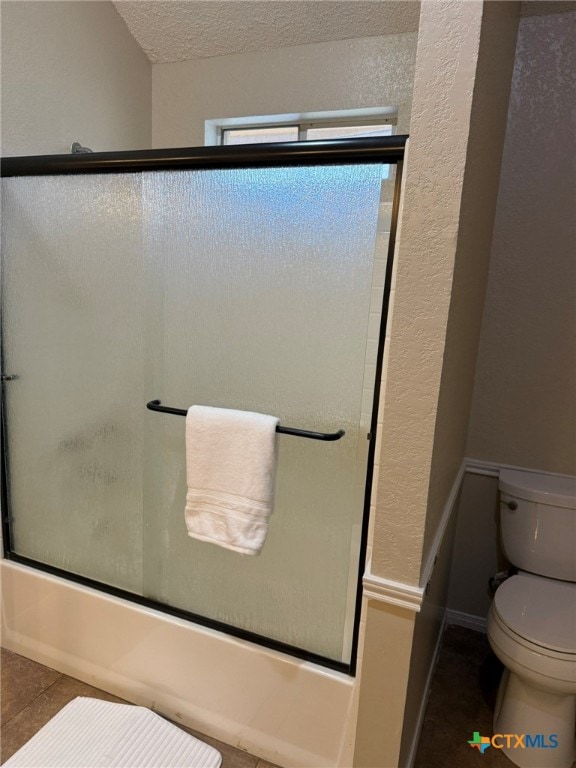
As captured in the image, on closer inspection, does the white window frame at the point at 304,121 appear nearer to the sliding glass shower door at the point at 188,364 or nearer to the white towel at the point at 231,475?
the sliding glass shower door at the point at 188,364

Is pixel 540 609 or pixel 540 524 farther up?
pixel 540 524

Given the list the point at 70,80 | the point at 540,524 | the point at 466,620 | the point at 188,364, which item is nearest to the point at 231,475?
the point at 188,364

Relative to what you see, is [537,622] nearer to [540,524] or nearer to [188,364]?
[540,524]

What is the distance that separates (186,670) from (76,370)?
102 centimetres

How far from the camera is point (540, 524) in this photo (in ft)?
5.69

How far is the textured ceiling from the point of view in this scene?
178 centimetres

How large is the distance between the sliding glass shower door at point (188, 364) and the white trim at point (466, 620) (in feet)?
3.18

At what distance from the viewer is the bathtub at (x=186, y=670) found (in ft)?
4.42

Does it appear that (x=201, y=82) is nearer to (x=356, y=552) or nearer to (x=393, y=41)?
(x=393, y=41)

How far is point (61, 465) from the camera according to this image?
67.2 inches

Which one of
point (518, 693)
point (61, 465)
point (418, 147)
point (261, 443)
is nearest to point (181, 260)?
point (261, 443)

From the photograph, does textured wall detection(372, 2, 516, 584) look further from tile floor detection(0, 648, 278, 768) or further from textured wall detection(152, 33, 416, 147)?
textured wall detection(152, 33, 416, 147)

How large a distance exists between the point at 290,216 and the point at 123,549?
1.20 meters

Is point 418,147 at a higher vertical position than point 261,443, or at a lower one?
higher
